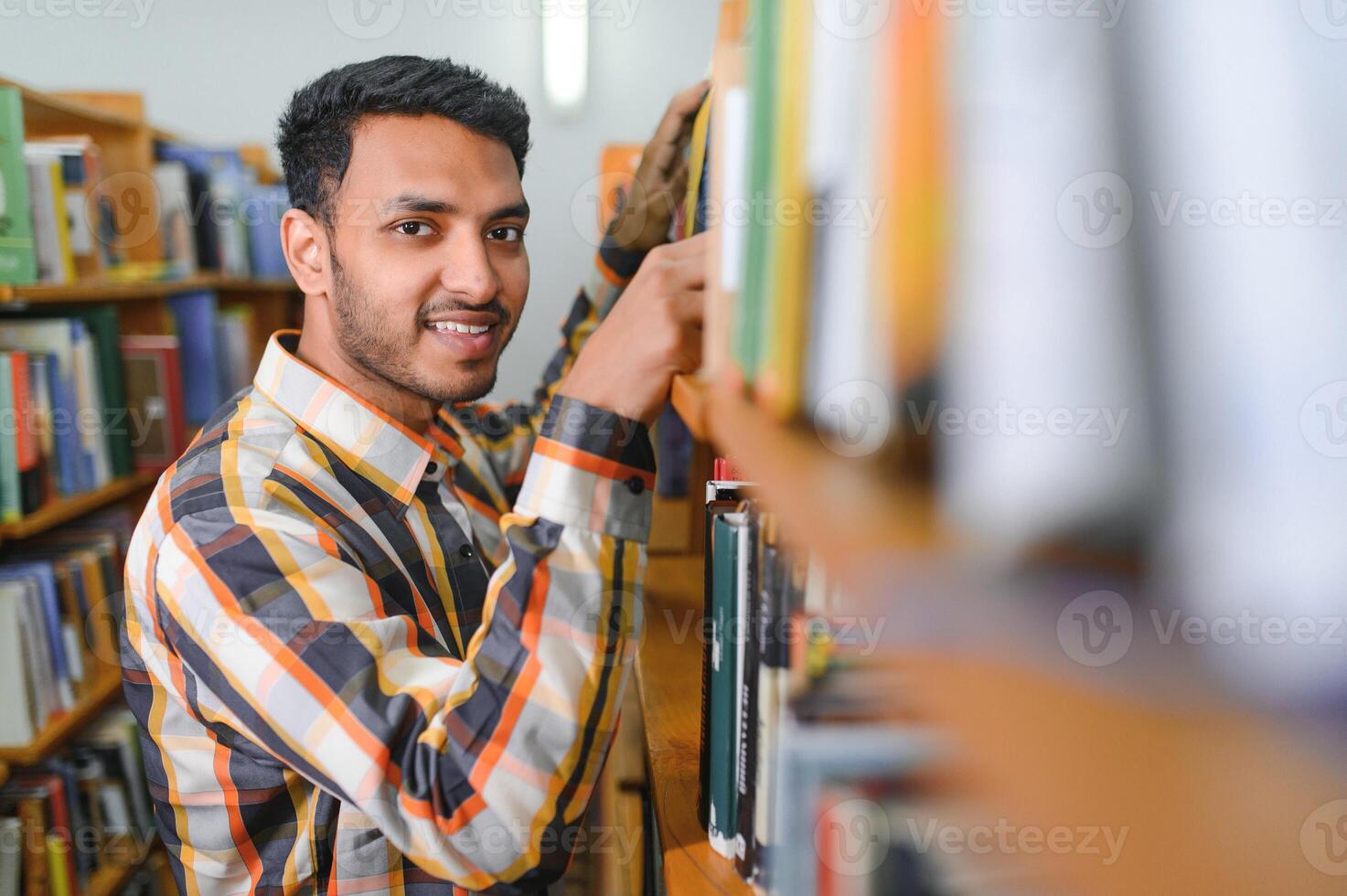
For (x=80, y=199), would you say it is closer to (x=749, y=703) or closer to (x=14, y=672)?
(x=14, y=672)

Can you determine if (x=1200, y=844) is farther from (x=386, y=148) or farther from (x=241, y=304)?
(x=241, y=304)

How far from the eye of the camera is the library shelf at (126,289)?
178 centimetres

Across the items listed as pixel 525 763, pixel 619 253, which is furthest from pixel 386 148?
pixel 525 763

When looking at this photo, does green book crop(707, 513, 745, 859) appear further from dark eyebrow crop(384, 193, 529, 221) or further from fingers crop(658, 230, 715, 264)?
dark eyebrow crop(384, 193, 529, 221)

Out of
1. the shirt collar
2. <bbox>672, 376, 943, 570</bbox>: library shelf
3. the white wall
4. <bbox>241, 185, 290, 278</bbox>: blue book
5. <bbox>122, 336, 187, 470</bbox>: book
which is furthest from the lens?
<bbox>241, 185, 290, 278</bbox>: blue book

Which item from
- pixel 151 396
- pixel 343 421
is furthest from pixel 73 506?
pixel 343 421

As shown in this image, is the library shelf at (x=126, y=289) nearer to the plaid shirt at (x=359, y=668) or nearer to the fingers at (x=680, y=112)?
the plaid shirt at (x=359, y=668)

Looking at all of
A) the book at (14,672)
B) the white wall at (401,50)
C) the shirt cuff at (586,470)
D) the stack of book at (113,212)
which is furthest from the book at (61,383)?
the shirt cuff at (586,470)

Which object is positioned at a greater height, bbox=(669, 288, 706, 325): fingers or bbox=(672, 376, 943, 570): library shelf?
bbox=(669, 288, 706, 325): fingers

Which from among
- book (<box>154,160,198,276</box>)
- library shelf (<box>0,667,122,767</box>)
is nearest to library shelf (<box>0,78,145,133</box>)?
book (<box>154,160,198,276</box>)

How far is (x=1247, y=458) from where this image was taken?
0.25 meters

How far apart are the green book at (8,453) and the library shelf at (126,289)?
135 millimetres

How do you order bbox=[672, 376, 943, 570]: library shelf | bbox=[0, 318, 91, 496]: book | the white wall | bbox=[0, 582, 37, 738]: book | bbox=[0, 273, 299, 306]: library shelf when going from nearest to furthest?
bbox=[672, 376, 943, 570]: library shelf, bbox=[0, 582, 37, 738]: book, bbox=[0, 273, 299, 306]: library shelf, bbox=[0, 318, 91, 496]: book, the white wall

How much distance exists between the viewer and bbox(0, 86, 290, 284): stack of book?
1.70 m
